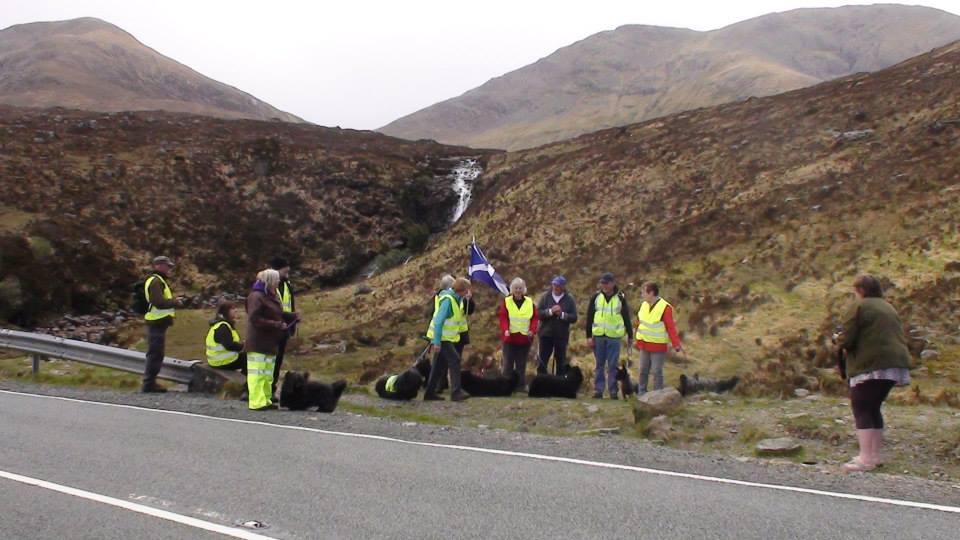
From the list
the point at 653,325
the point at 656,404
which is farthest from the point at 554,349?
the point at 656,404

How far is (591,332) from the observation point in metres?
12.7


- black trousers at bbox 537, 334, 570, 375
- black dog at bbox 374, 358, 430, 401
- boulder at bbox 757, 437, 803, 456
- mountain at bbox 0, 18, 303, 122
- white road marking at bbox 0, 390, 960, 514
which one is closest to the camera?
white road marking at bbox 0, 390, 960, 514

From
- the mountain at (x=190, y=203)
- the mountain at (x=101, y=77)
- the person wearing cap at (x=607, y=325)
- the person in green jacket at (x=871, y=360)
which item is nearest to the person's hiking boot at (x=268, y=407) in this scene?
the person wearing cap at (x=607, y=325)

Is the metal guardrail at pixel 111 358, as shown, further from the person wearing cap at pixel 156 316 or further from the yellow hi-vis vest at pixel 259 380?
the yellow hi-vis vest at pixel 259 380

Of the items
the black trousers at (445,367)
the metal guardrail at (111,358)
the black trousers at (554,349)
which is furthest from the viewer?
the black trousers at (554,349)

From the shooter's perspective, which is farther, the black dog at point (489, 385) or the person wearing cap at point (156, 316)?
the black dog at point (489, 385)

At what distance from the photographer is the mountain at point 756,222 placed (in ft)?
55.0

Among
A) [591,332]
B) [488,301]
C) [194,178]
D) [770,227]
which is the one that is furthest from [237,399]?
[194,178]

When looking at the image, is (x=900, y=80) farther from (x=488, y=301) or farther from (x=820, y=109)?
(x=488, y=301)

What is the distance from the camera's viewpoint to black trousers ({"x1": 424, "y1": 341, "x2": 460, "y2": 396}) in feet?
39.8

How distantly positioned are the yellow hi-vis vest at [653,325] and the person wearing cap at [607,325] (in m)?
0.52

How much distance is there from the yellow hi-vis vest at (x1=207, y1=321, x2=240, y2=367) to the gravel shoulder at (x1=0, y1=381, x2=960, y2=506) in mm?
620

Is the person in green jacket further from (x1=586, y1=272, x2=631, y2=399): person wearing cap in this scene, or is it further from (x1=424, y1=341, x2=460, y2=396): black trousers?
(x1=424, y1=341, x2=460, y2=396): black trousers

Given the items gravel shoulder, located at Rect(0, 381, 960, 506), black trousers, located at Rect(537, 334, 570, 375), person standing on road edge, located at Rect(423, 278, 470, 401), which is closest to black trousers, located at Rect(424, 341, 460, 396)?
person standing on road edge, located at Rect(423, 278, 470, 401)
